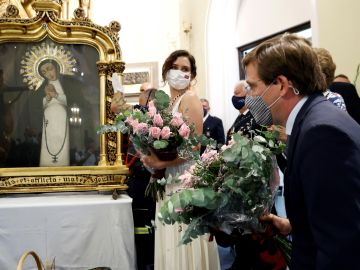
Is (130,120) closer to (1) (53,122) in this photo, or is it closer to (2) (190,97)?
(2) (190,97)

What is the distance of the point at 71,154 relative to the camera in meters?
3.05

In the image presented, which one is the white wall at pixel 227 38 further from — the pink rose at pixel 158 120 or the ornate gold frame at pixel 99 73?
the pink rose at pixel 158 120

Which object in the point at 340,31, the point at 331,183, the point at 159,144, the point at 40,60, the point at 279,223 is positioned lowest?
the point at 279,223

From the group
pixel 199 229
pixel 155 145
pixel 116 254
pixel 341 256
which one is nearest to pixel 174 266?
pixel 116 254

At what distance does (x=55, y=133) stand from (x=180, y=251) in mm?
1396

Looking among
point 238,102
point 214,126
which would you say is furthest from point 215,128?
point 238,102

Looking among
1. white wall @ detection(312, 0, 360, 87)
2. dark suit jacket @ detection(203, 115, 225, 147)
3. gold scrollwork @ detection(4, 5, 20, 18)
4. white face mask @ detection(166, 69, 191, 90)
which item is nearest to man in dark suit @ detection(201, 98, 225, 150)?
dark suit jacket @ detection(203, 115, 225, 147)

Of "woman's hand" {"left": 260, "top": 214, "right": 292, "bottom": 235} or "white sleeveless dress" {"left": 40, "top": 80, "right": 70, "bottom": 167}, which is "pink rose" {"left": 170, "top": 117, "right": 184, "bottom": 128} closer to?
"woman's hand" {"left": 260, "top": 214, "right": 292, "bottom": 235}

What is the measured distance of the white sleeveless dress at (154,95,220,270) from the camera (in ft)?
7.82

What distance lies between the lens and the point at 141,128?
2178mm

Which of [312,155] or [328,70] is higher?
[328,70]

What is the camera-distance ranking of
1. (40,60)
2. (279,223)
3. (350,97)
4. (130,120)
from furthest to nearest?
1. (40,60)
2. (350,97)
3. (130,120)
4. (279,223)

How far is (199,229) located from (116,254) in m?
1.27

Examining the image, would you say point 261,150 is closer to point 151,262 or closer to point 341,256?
point 341,256
